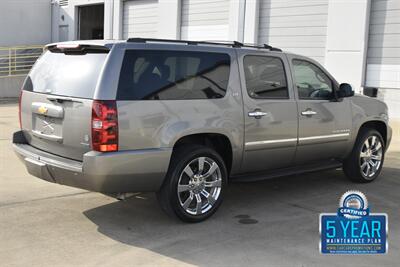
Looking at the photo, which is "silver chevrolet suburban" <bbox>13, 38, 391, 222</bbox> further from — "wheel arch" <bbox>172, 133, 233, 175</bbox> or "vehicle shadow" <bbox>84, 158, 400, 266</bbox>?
"vehicle shadow" <bbox>84, 158, 400, 266</bbox>

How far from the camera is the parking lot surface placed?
4570mm

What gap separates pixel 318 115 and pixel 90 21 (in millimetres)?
21324

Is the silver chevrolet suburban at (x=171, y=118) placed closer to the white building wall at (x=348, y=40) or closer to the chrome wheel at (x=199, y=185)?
the chrome wheel at (x=199, y=185)

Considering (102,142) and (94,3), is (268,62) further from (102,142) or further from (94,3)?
(94,3)

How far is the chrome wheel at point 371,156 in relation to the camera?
7.48 metres

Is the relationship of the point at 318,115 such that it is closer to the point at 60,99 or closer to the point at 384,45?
the point at 60,99

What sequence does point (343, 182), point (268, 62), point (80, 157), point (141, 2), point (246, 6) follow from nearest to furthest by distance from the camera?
1. point (80, 157)
2. point (268, 62)
3. point (343, 182)
4. point (246, 6)
5. point (141, 2)

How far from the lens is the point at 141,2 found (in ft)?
69.6

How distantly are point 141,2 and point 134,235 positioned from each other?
56.8 feet

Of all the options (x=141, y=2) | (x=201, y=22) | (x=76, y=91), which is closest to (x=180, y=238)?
(x=76, y=91)

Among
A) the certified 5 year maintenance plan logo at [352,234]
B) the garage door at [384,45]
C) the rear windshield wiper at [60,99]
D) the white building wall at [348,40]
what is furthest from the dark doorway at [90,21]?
the certified 5 year maintenance plan logo at [352,234]

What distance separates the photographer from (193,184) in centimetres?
548

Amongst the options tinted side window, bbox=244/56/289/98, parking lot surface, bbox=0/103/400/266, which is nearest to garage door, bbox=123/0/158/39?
parking lot surface, bbox=0/103/400/266

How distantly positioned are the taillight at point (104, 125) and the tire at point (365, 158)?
3.84 m
